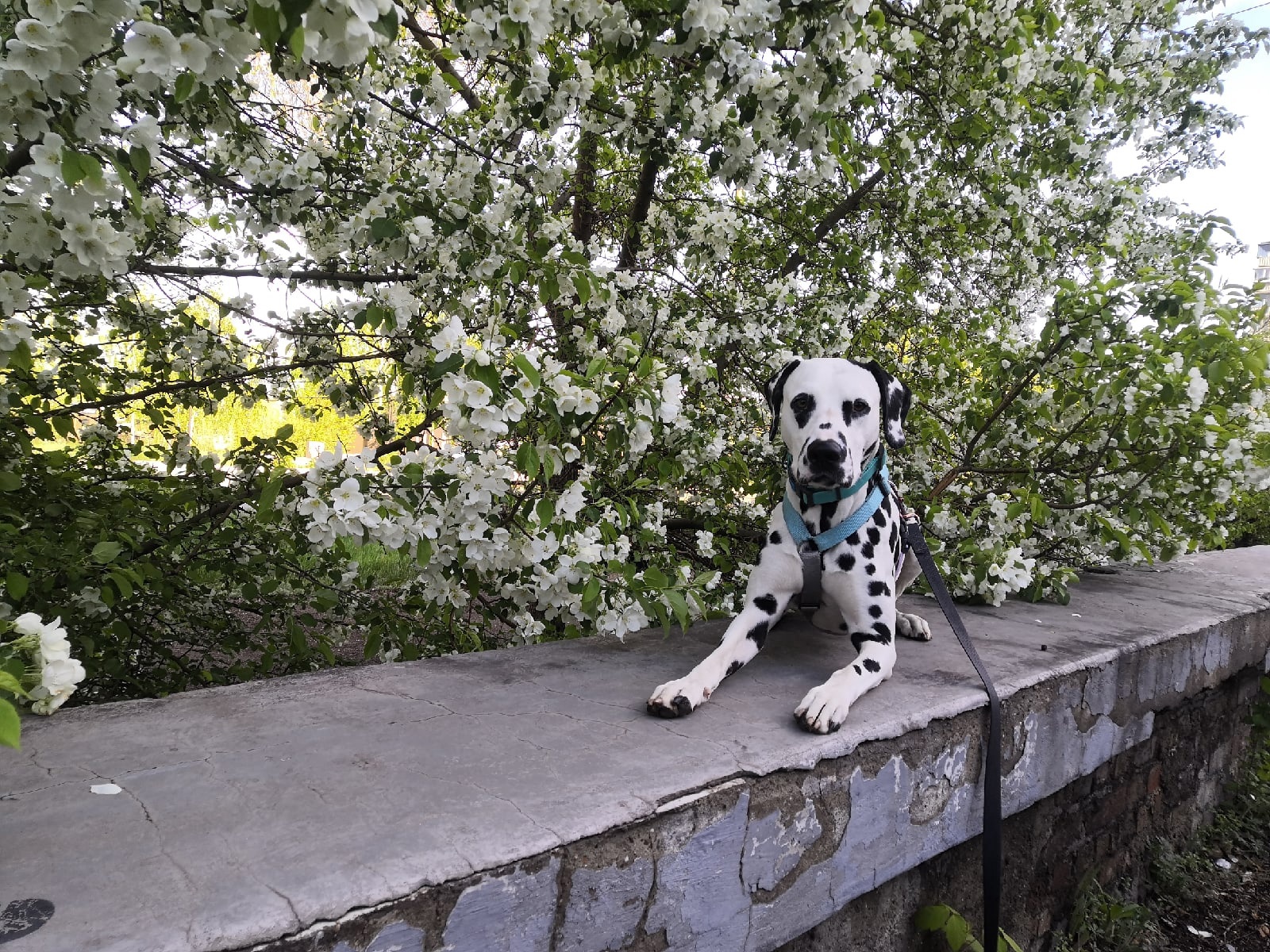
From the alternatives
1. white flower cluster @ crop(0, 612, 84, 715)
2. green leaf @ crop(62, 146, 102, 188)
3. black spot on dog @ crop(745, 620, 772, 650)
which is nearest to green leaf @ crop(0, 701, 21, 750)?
white flower cluster @ crop(0, 612, 84, 715)

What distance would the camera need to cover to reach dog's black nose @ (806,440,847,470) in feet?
A: 7.36

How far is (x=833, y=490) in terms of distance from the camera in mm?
2391

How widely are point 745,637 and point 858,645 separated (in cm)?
34

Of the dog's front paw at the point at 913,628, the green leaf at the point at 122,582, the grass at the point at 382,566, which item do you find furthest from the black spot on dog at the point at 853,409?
the grass at the point at 382,566

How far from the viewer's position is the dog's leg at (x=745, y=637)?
6.41 ft

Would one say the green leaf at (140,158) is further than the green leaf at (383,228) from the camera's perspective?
No

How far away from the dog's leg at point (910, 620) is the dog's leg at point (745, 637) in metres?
0.61

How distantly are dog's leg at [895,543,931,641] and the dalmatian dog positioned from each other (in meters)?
0.50

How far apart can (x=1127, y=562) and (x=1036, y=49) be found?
137 inches

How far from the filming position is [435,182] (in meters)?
2.98

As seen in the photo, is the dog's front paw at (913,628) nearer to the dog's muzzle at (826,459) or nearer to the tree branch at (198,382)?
the dog's muzzle at (826,459)

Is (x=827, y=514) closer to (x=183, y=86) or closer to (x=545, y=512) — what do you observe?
(x=545, y=512)

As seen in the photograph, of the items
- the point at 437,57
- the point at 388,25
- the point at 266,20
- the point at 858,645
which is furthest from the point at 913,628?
the point at 437,57

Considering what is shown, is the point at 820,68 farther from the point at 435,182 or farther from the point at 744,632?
the point at 744,632
